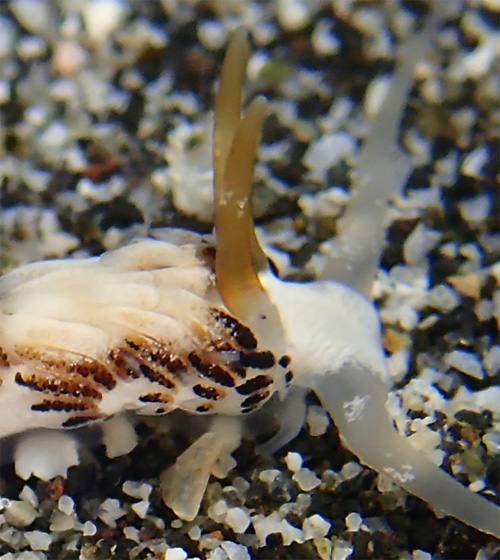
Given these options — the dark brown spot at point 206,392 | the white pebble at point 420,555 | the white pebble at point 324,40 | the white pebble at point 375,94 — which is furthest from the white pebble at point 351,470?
the white pebble at point 324,40

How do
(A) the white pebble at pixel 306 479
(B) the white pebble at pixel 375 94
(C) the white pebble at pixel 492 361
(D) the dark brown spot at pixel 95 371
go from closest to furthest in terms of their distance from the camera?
(D) the dark brown spot at pixel 95 371 < (A) the white pebble at pixel 306 479 < (C) the white pebble at pixel 492 361 < (B) the white pebble at pixel 375 94

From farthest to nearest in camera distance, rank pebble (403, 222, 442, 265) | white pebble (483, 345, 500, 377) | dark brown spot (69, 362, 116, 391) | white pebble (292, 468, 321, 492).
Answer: pebble (403, 222, 442, 265) → white pebble (483, 345, 500, 377) → white pebble (292, 468, 321, 492) → dark brown spot (69, 362, 116, 391)

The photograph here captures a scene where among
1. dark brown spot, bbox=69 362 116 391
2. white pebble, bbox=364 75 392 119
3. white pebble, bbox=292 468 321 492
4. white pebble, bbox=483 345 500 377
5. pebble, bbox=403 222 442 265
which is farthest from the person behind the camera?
white pebble, bbox=364 75 392 119

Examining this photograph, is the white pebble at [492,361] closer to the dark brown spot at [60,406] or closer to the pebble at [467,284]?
the pebble at [467,284]

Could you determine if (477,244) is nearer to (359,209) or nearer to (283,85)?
(359,209)

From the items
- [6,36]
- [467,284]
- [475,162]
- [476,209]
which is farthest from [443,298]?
[6,36]

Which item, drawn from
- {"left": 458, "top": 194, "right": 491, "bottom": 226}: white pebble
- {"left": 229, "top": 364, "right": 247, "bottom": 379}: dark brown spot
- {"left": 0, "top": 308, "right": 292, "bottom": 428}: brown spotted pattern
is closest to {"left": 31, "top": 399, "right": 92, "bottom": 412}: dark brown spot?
{"left": 0, "top": 308, "right": 292, "bottom": 428}: brown spotted pattern

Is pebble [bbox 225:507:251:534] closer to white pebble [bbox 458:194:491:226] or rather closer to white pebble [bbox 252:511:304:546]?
white pebble [bbox 252:511:304:546]

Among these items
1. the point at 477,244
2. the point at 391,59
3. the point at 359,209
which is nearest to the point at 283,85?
the point at 391,59
